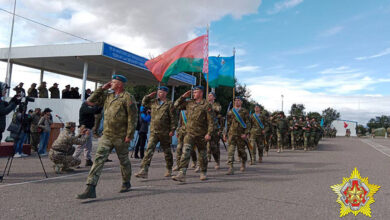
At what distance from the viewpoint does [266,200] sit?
4910 millimetres

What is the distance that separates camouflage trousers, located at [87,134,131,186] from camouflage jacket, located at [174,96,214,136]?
1808mm

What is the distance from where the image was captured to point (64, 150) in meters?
7.26

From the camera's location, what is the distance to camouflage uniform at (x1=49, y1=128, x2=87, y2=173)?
7180mm

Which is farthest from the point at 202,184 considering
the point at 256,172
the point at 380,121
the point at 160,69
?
the point at 380,121

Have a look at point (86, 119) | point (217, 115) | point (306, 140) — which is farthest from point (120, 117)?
point (306, 140)

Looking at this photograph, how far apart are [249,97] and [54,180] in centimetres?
4527

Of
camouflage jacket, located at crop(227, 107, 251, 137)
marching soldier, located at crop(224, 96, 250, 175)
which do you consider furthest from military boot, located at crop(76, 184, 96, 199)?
camouflage jacket, located at crop(227, 107, 251, 137)

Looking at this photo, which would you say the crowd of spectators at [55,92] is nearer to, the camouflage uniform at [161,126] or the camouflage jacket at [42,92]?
the camouflage jacket at [42,92]

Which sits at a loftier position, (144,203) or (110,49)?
(110,49)

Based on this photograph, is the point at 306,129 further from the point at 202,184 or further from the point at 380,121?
the point at 380,121

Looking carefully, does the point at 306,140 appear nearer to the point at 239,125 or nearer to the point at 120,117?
the point at 239,125

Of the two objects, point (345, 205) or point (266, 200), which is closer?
point (345, 205)

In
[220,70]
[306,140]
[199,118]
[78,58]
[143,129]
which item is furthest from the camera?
[78,58]

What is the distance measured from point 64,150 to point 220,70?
256 inches
